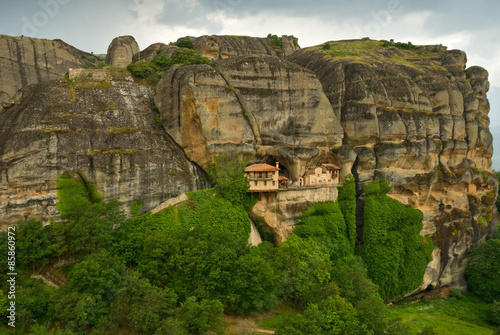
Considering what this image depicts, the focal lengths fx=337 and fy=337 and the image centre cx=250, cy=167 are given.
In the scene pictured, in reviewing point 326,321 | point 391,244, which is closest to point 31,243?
point 326,321

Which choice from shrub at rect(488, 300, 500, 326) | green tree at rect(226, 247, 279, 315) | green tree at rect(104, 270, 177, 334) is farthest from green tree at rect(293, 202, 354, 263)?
shrub at rect(488, 300, 500, 326)

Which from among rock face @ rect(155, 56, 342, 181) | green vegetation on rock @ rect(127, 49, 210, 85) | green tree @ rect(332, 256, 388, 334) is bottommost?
green tree @ rect(332, 256, 388, 334)

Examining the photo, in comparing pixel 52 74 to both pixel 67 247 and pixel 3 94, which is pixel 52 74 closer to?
pixel 3 94

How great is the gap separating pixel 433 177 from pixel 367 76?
1145 cm

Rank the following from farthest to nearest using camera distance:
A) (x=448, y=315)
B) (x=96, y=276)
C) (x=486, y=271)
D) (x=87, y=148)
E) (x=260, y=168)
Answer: (x=486, y=271), (x=448, y=315), (x=260, y=168), (x=87, y=148), (x=96, y=276)

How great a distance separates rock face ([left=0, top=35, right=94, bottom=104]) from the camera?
3544 cm

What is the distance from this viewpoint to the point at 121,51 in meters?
43.3

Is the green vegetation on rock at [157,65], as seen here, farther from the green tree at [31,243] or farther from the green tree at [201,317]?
the green tree at [201,317]

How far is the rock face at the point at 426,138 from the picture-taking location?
30.5m

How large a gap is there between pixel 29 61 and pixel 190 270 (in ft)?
108

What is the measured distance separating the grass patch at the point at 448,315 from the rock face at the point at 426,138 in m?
2.02

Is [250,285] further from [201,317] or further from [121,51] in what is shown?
[121,51]

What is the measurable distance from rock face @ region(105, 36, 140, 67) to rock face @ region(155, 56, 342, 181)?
19461 mm

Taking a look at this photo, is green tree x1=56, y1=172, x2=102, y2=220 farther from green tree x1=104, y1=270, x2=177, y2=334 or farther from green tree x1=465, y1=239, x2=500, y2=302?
green tree x1=465, y1=239, x2=500, y2=302
